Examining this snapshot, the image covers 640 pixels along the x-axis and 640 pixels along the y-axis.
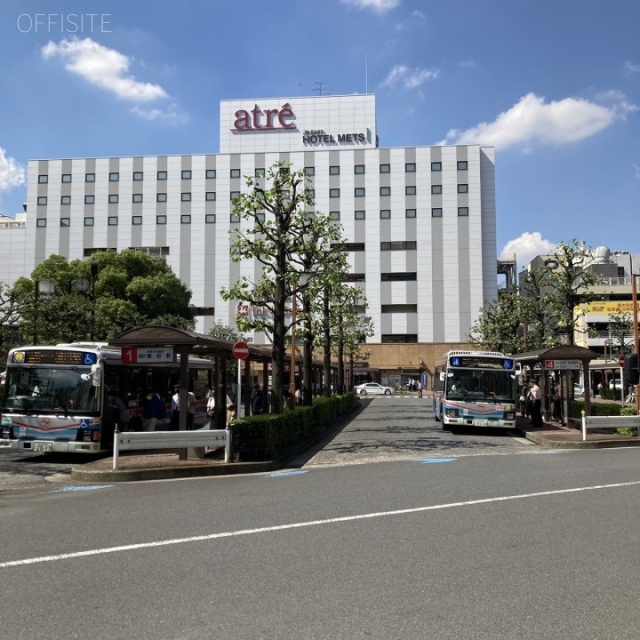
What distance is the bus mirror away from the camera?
15.3 m

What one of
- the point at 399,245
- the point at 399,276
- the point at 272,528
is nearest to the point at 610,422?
the point at 272,528

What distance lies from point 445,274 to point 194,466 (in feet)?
197

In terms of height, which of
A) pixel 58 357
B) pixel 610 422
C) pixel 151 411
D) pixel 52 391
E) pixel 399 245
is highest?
pixel 399 245

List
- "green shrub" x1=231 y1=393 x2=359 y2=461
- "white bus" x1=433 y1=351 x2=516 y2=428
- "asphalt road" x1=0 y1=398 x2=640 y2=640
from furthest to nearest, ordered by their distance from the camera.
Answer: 1. "white bus" x1=433 y1=351 x2=516 y2=428
2. "green shrub" x1=231 y1=393 x2=359 y2=461
3. "asphalt road" x1=0 y1=398 x2=640 y2=640

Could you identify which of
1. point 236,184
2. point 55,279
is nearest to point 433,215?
point 236,184

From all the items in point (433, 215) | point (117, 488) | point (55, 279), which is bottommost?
point (117, 488)

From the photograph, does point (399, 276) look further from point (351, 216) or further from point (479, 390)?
point (479, 390)

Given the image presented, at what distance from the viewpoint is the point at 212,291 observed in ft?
237

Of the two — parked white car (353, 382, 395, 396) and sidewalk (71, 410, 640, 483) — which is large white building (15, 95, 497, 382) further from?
sidewalk (71, 410, 640, 483)

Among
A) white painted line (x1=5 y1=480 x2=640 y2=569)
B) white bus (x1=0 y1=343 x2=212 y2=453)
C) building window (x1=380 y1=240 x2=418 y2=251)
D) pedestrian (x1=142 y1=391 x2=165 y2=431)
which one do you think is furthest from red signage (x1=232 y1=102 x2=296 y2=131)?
white painted line (x1=5 y1=480 x2=640 y2=569)

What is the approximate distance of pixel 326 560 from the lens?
6.02m

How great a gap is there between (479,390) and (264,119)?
6026 cm

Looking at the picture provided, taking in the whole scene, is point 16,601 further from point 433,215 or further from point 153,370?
point 433,215

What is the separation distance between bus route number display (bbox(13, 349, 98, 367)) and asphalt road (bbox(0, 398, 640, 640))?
4814mm
